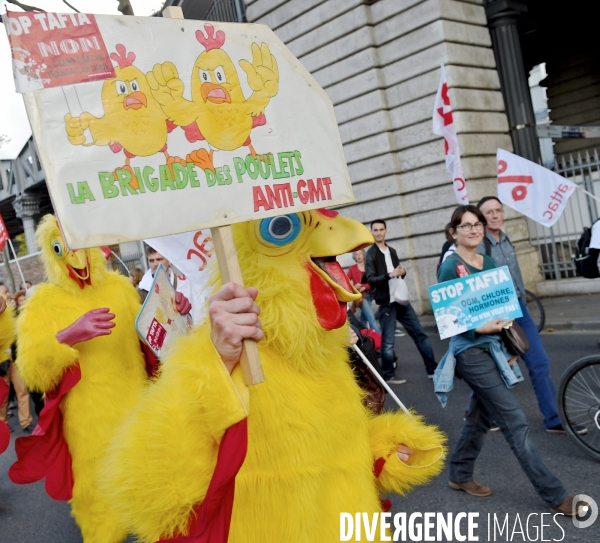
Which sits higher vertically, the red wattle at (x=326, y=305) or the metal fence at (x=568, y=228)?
the red wattle at (x=326, y=305)

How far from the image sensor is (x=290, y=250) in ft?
5.99

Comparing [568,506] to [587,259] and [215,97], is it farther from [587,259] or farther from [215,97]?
[215,97]

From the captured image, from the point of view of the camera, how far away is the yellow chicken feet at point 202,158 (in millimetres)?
1590

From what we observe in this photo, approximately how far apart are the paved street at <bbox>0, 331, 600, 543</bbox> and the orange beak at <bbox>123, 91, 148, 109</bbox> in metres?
2.98

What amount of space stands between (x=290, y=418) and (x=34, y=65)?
3.44 ft

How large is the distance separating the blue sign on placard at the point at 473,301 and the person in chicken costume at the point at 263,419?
1.85 m

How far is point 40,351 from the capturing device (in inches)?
130

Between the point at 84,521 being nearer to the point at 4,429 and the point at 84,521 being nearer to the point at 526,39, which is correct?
the point at 4,429

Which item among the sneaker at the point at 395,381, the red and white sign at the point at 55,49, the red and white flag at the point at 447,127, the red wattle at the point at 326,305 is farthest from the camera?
the red and white flag at the point at 447,127

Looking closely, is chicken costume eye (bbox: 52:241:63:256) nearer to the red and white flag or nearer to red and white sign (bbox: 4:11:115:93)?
red and white sign (bbox: 4:11:115:93)

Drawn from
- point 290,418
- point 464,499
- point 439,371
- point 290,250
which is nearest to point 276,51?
point 290,250

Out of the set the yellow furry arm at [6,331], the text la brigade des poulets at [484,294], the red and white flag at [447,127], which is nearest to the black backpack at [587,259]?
the text la brigade des poulets at [484,294]

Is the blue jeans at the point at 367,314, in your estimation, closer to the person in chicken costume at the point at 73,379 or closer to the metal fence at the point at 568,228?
the metal fence at the point at 568,228

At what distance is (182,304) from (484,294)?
173 cm
